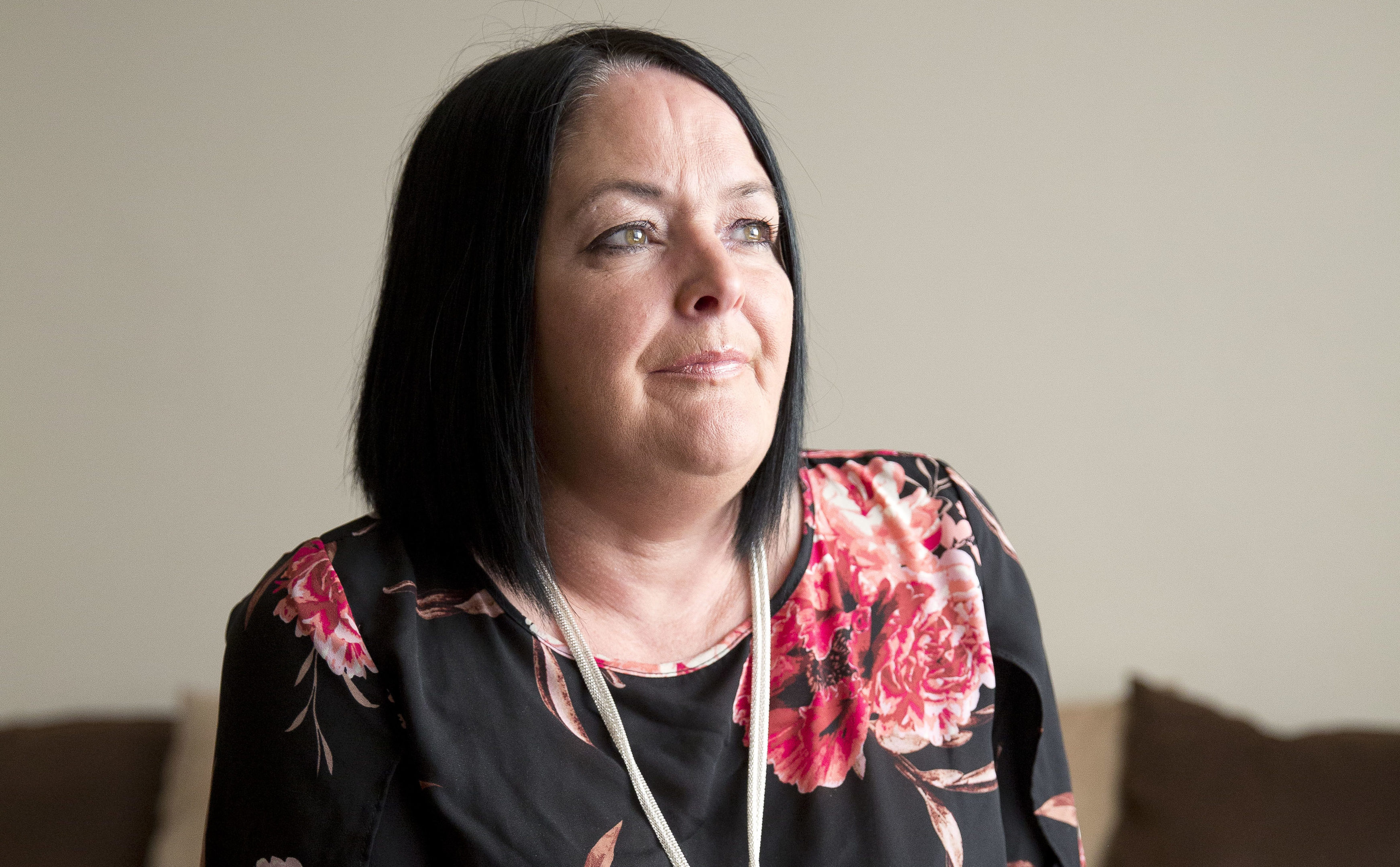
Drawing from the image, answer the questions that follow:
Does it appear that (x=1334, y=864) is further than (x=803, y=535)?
Yes

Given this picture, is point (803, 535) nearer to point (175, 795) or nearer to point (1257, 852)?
point (1257, 852)

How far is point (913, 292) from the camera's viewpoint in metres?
2.12

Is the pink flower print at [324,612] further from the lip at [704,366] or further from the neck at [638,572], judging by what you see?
the lip at [704,366]

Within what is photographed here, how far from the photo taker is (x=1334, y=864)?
1.78 meters

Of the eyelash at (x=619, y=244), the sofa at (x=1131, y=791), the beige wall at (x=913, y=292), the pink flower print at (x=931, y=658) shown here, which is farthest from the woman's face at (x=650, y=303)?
the sofa at (x=1131, y=791)

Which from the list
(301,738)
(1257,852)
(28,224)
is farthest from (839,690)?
(28,224)

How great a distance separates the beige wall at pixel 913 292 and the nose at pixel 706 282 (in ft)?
4.04

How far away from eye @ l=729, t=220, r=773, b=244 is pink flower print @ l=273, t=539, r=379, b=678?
0.47 metres

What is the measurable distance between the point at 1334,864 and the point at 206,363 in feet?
7.25

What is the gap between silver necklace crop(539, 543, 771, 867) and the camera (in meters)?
0.92

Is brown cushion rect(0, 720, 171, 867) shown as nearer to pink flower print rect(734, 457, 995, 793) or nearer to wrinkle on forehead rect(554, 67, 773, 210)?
pink flower print rect(734, 457, 995, 793)

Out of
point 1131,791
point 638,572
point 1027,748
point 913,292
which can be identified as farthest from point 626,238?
point 1131,791

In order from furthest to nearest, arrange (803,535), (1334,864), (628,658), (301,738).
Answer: (1334,864)
(803,535)
(628,658)
(301,738)

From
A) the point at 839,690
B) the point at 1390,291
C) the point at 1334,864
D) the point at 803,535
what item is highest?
the point at 1390,291
